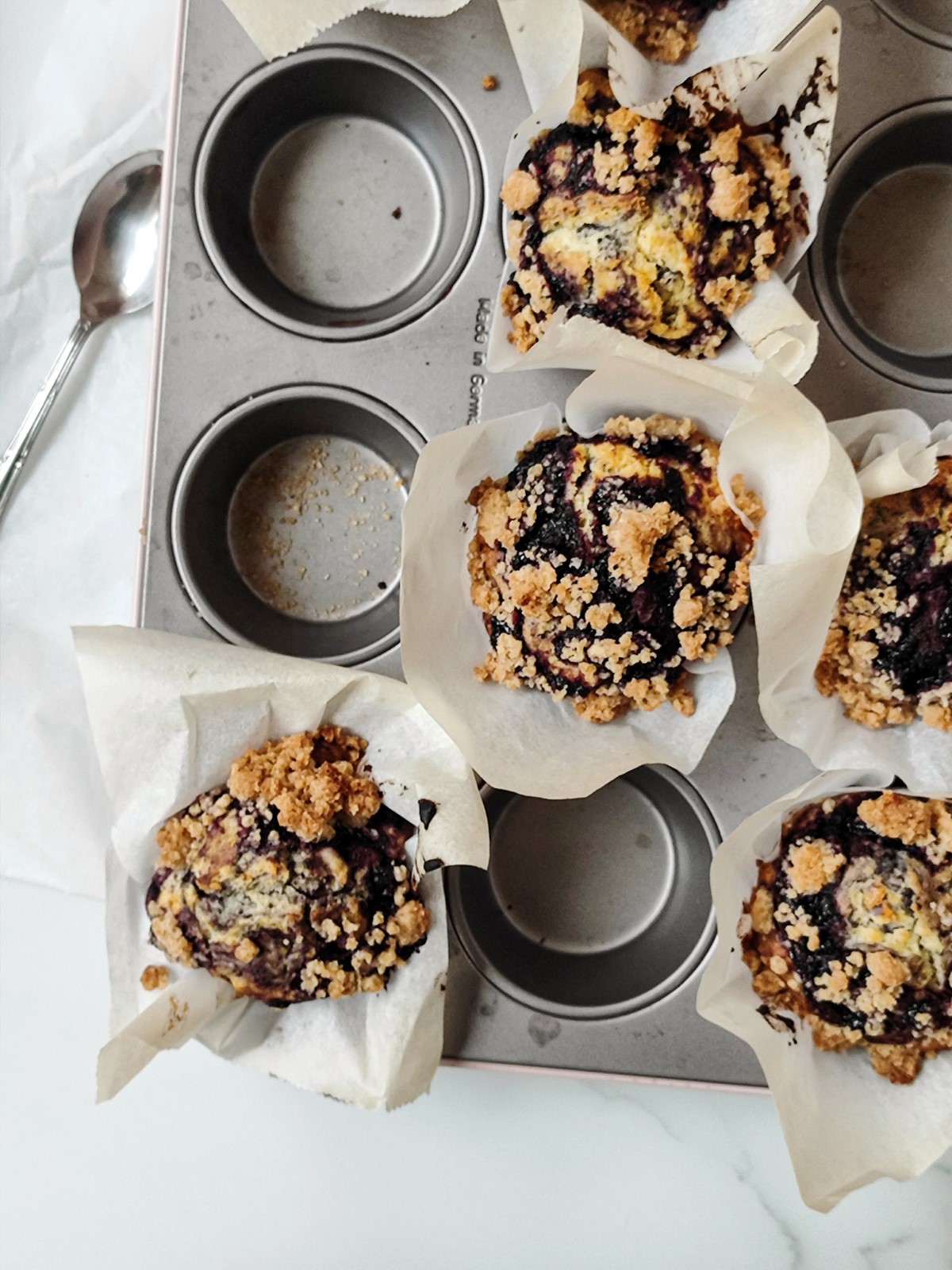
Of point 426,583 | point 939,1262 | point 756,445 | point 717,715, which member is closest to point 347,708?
point 426,583

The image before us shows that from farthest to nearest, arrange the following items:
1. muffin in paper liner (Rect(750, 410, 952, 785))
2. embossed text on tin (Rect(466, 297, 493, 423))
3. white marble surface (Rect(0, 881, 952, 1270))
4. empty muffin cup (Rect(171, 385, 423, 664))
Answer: white marble surface (Rect(0, 881, 952, 1270)) → empty muffin cup (Rect(171, 385, 423, 664)) → embossed text on tin (Rect(466, 297, 493, 423)) → muffin in paper liner (Rect(750, 410, 952, 785))

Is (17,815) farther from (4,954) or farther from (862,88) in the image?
(862,88)

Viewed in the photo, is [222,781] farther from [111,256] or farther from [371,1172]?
[111,256]

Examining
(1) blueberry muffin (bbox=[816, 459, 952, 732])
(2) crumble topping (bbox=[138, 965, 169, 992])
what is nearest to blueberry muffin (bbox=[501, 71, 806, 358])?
→ (1) blueberry muffin (bbox=[816, 459, 952, 732])

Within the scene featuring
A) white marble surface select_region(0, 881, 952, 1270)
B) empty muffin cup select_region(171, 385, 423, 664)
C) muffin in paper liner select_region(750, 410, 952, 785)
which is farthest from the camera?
white marble surface select_region(0, 881, 952, 1270)

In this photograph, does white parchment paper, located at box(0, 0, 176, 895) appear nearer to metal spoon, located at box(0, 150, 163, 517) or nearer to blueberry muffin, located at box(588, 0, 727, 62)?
metal spoon, located at box(0, 150, 163, 517)

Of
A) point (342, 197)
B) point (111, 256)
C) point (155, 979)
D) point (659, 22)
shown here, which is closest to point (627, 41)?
point (659, 22)
